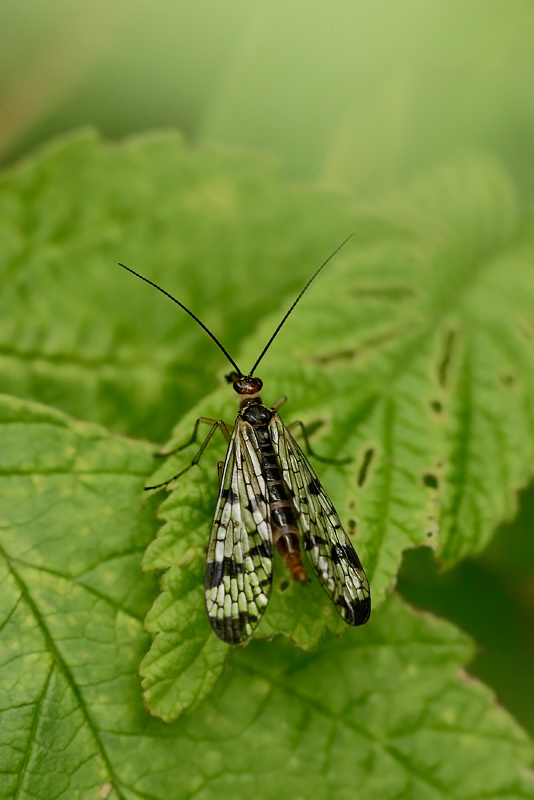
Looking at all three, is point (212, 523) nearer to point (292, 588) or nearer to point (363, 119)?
point (292, 588)

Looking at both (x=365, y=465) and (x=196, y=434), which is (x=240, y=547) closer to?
(x=196, y=434)

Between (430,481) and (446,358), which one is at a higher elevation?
(446,358)

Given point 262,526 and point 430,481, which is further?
point 430,481

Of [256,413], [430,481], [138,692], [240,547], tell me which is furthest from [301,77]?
[138,692]

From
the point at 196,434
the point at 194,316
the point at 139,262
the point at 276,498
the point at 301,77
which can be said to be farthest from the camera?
the point at 301,77

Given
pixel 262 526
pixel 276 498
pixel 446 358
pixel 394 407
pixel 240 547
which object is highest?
pixel 446 358

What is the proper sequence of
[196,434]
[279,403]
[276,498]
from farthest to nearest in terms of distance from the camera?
1. [279,403]
2. [276,498]
3. [196,434]

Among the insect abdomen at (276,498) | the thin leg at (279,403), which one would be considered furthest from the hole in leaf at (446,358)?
the insect abdomen at (276,498)

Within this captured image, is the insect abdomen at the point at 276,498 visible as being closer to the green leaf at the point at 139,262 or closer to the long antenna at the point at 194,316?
the long antenna at the point at 194,316
